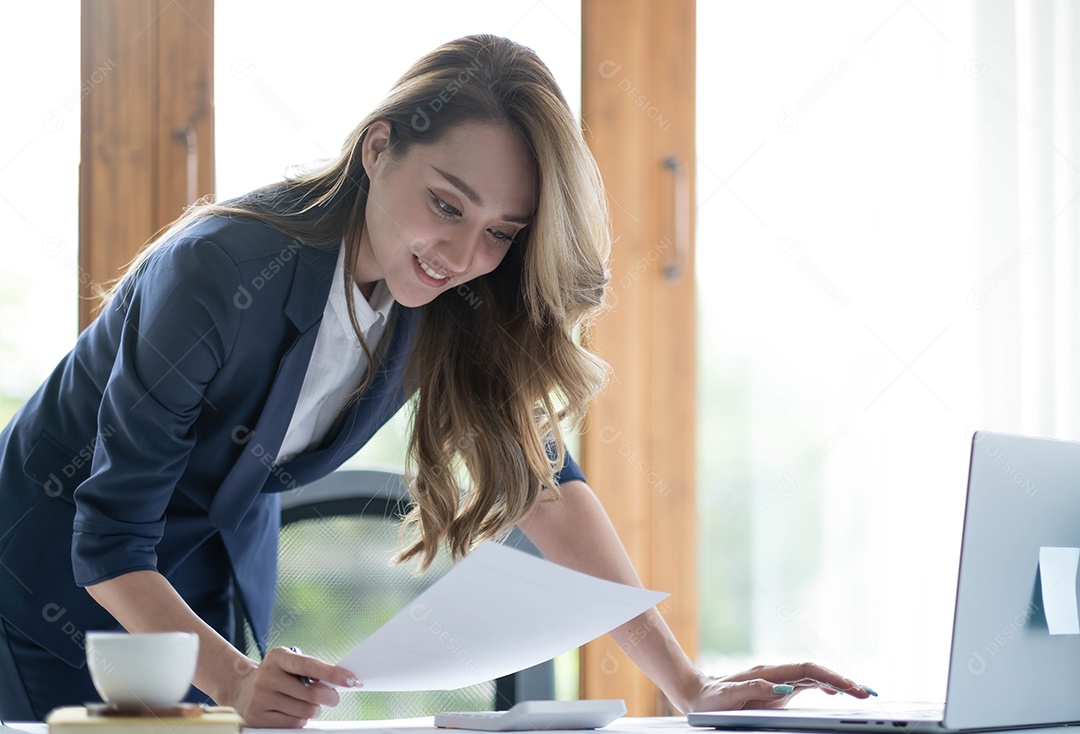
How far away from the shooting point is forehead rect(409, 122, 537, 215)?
1.22 meters

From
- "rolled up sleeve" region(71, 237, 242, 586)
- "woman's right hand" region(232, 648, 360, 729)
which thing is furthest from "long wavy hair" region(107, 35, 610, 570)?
"woman's right hand" region(232, 648, 360, 729)

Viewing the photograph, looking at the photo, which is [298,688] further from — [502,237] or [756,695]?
[502,237]

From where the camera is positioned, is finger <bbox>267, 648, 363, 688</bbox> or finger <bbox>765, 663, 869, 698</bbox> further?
finger <bbox>765, 663, 869, 698</bbox>

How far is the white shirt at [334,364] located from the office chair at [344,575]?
14cm

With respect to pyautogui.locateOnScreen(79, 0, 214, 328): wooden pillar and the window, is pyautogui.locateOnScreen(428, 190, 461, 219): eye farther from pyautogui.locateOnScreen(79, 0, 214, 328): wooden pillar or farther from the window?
the window

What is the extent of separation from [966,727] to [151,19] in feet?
6.01

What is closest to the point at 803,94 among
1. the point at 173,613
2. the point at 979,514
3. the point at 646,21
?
the point at 646,21

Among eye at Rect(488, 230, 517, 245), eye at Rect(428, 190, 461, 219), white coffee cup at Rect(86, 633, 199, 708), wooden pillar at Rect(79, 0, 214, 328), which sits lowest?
white coffee cup at Rect(86, 633, 199, 708)

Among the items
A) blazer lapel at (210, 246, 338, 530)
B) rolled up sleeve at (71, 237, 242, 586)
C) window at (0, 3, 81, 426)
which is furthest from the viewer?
window at (0, 3, 81, 426)

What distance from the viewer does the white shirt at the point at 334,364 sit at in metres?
1.26

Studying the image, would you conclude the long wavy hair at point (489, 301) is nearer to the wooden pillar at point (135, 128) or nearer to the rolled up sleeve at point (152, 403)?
the rolled up sleeve at point (152, 403)

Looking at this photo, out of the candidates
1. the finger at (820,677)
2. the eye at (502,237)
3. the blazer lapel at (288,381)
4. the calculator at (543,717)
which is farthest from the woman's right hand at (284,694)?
the eye at (502,237)

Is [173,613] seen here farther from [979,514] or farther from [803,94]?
[803,94]

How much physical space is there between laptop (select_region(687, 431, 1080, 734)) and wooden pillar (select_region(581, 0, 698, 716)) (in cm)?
132
